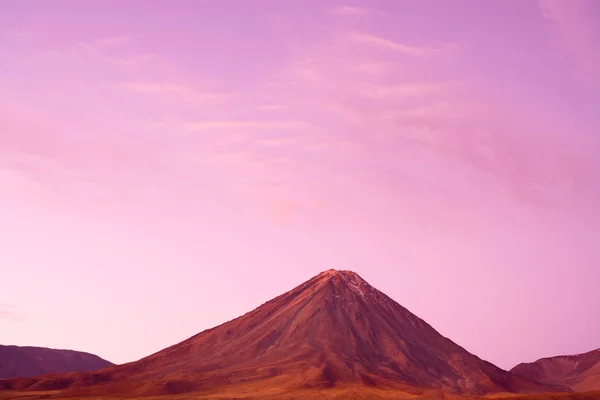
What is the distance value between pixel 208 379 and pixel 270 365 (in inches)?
674

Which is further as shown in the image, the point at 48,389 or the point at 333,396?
the point at 48,389

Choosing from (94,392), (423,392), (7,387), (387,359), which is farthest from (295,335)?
(7,387)

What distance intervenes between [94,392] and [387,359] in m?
76.5

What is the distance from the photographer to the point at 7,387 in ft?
529

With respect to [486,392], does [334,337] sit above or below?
above

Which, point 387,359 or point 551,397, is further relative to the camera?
point 387,359

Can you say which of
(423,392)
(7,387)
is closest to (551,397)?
(423,392)

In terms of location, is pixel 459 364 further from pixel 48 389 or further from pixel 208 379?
pixel 48 389

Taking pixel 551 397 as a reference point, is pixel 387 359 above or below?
above

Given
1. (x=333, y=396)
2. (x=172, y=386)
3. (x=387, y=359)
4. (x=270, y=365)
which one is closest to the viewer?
(x=333, y=396)

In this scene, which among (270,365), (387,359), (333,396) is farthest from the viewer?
(387,359)

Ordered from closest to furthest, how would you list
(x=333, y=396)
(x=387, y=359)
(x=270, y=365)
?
(x=333, y=396), (x=270, y=365), (x=387, y=359)

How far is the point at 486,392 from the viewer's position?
178 m

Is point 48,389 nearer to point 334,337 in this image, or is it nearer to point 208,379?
point 208,379
